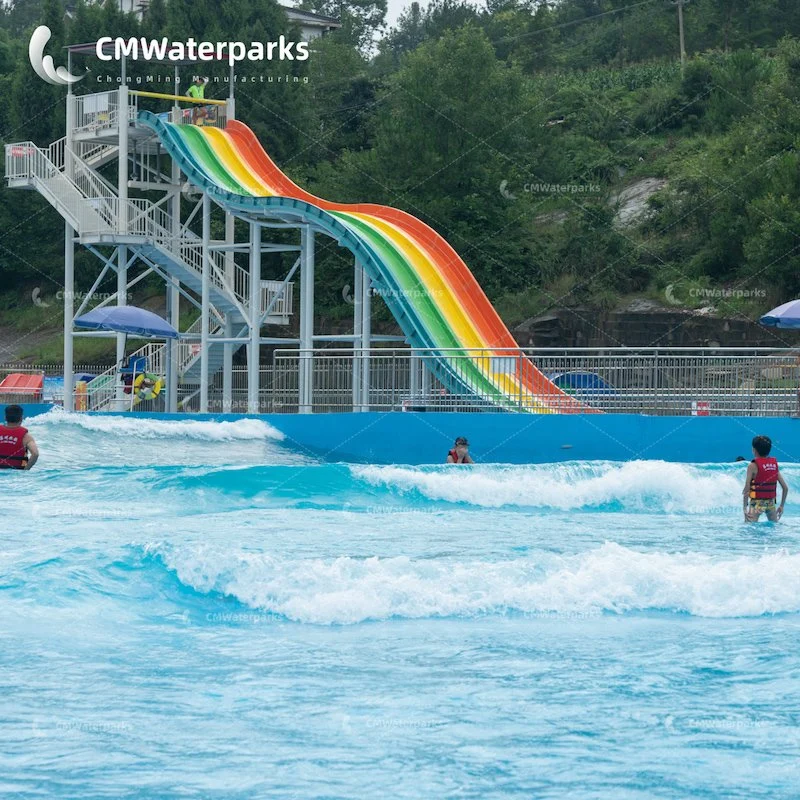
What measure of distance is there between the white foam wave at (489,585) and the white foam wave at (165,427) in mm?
13454

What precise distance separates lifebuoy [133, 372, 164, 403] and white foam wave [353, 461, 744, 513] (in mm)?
11064

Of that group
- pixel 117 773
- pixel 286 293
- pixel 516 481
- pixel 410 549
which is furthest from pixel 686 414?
pixel 117 773

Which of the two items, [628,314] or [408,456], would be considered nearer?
[408,456]

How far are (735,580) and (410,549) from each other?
12.2ft

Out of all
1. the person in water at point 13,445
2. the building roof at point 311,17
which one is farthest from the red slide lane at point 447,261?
the building roof at point 311,17

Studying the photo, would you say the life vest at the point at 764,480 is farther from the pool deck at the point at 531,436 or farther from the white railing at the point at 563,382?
the white railing at the point at 563,382

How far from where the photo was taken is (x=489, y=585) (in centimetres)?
1213

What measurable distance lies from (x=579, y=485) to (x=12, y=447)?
8.50 meters

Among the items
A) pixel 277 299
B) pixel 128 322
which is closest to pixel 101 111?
pixel 128 322

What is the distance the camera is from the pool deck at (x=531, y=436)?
2278 cm

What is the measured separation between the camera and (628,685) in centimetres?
924

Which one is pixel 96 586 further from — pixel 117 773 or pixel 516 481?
pixel 516 481

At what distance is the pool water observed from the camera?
769 centimetres

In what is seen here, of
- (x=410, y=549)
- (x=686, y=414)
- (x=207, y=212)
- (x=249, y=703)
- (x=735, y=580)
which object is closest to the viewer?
(x=249, y=703)
